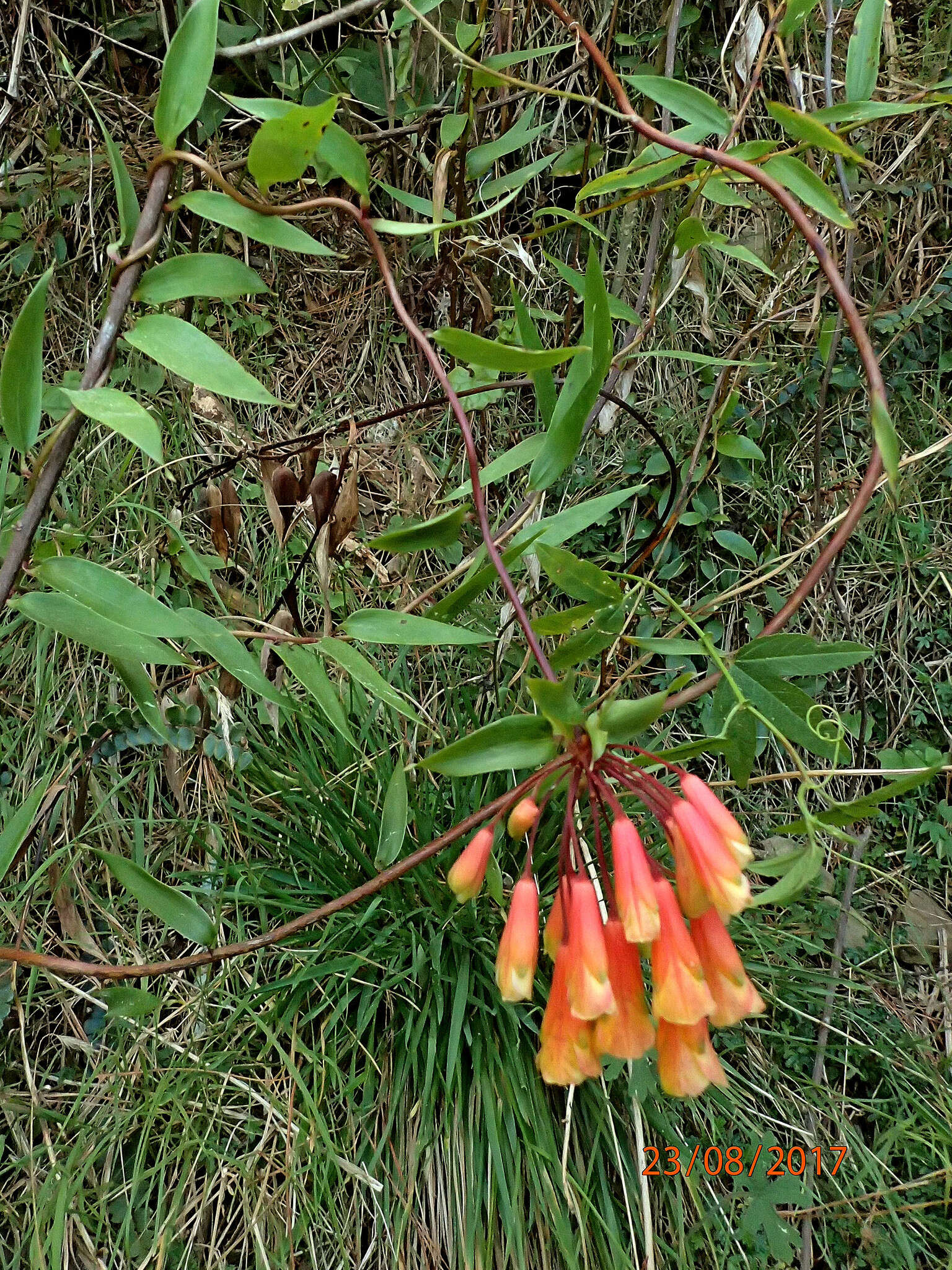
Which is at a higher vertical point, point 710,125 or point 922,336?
point 710,125

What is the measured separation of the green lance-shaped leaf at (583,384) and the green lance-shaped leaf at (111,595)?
0.31 metres

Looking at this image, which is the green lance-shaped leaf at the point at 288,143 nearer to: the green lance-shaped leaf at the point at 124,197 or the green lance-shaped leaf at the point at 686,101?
the green lance-shaped leaf at the point at 124,197


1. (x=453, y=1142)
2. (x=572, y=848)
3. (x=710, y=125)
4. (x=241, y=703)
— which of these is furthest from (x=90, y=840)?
(x=710, y=125)

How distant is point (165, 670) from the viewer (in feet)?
4.64

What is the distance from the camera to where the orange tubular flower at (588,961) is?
514mm

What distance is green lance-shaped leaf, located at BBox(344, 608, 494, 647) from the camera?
73 cm

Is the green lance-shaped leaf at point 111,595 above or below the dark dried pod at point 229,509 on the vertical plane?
above

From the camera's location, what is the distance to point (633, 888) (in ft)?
1.78

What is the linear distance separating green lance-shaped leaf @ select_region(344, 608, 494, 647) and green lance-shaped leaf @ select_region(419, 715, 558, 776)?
5.1 inches

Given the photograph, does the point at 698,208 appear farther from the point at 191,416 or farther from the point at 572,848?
the point at 572,848

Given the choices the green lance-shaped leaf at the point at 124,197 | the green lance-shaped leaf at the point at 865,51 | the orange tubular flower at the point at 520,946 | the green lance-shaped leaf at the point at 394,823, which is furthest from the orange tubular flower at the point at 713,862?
the green lance-shaped leaf at the point at 865,51

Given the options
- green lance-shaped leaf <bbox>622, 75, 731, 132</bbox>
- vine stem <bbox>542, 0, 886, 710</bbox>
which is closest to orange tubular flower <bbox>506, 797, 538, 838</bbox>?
vine stem <bbox>542, 0, 886, 710</bbox>

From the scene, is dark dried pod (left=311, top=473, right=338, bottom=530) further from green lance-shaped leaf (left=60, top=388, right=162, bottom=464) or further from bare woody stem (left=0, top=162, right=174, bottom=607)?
green lance-shaped leaf (left=60, top=388, right=162, bottom=464)

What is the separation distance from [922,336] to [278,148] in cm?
128
